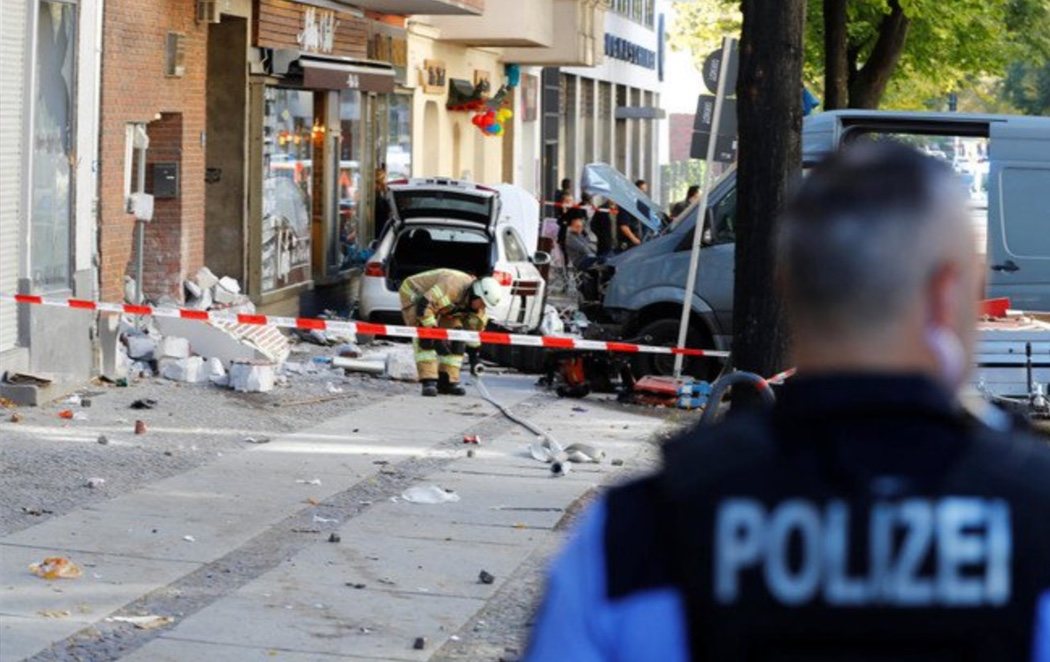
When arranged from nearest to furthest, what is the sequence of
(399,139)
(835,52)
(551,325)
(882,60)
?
(551,325) → (835,52) → (399,139) → (882,60)

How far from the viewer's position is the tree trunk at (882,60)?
3256 centimetres

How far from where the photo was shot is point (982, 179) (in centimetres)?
1869

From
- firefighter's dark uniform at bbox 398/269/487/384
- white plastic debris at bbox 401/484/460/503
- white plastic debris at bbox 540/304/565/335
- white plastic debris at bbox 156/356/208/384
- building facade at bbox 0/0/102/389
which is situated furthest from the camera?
white plastic debris at bbox 540/304/565/335

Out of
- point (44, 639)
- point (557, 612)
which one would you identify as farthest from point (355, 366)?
point (557, 612)

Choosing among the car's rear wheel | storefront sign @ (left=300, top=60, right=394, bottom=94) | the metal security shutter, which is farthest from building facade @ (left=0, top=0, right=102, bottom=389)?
storefront sign @ (left=300, top=60, right=394, bottom=94)

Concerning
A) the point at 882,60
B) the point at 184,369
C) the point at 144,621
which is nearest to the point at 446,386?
the point at 184,369

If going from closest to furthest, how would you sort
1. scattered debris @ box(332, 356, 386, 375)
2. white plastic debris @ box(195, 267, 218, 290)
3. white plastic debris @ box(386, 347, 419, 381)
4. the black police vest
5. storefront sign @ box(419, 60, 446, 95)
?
the black police vest → white plastic debris @ box(386, 347, 419, 381) → scattered debris @ box(332, 356, 386, 375) → white plastic debris @ box(195, 267, 218, 290) → storefront sign @ box(419, 60, 446, 95)

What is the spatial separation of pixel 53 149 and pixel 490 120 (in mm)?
20411

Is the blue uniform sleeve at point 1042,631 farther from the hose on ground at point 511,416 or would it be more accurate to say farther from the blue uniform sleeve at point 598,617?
the hose on ground at point 511,416

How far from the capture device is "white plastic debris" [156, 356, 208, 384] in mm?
16281

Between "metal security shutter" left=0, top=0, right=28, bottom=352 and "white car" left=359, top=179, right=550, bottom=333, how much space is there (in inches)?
263

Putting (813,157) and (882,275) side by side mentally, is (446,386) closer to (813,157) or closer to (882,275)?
(813,157)

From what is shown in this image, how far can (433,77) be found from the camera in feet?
104

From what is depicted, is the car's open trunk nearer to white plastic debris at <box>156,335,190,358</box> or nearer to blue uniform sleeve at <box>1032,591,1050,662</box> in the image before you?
white plastic debris at <box>156,335,190,358</box>
